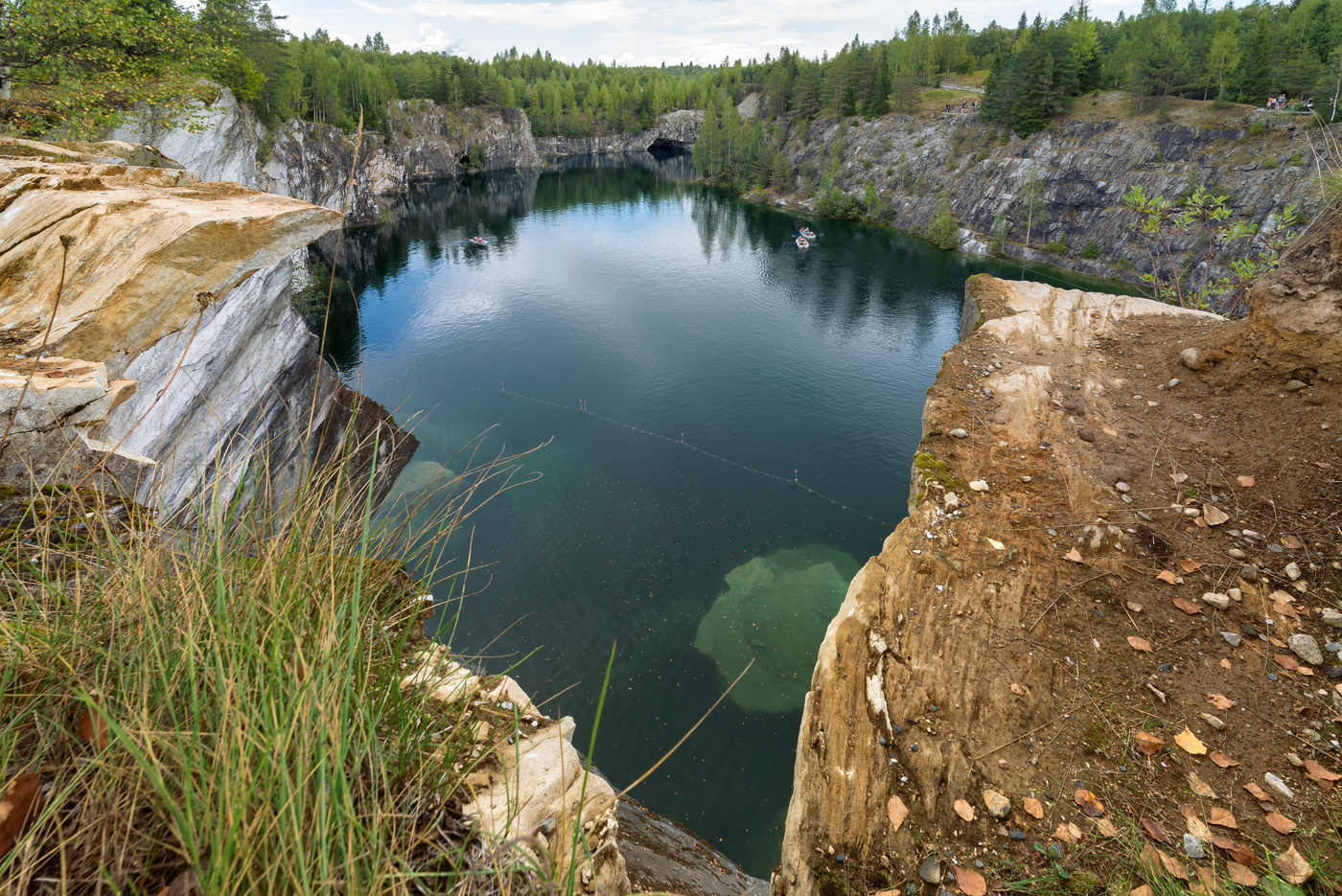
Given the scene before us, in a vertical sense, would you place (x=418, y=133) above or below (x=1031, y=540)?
above

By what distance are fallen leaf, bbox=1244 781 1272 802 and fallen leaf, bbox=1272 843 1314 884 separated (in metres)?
0.40

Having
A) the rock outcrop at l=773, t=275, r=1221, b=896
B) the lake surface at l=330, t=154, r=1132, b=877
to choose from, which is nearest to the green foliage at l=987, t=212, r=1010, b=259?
the lake surface at l=330, t=154, r=1132, b=877

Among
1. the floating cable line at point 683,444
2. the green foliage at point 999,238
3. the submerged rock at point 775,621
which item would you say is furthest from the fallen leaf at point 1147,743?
the green foliage at point 999,238

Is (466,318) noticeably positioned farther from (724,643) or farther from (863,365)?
(724,643)

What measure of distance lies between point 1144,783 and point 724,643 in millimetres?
12809

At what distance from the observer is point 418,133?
299 feet

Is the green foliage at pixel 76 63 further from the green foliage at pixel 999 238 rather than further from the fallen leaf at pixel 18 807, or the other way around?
the green foliage at pixel 999 238

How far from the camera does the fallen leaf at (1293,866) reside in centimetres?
357

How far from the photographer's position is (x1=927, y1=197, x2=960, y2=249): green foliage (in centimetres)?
5453

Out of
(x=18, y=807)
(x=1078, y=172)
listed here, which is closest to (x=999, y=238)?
(x=1078, y=172)

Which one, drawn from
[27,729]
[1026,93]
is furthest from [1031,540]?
[1026,93]

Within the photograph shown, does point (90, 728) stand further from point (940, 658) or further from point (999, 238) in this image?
point (999, 238)

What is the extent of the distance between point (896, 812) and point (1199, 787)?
220 cm

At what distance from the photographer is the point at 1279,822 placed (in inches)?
160
